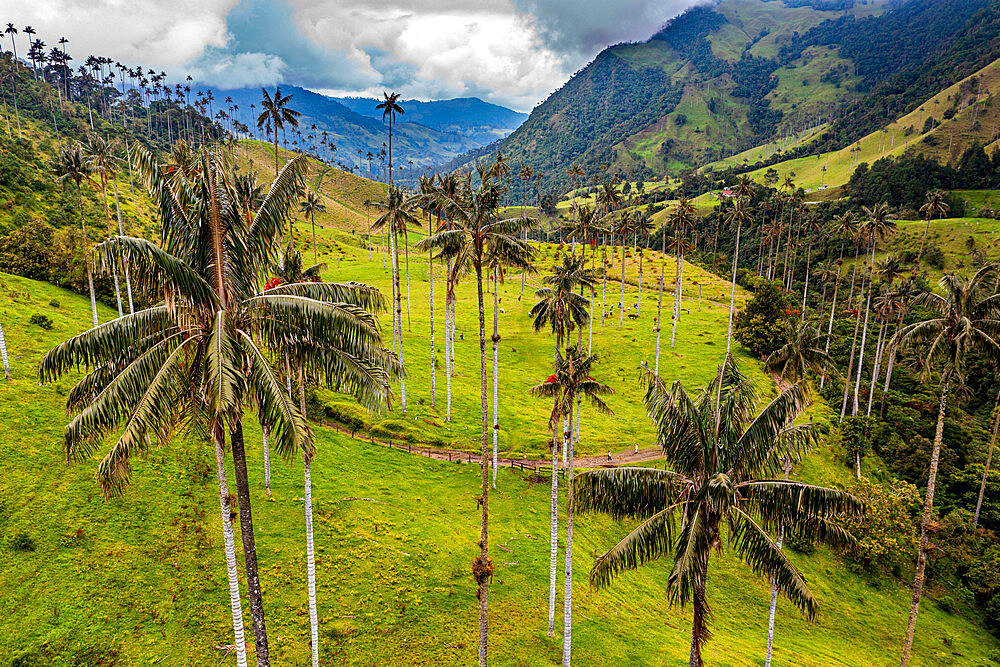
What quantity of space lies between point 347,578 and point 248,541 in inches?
555

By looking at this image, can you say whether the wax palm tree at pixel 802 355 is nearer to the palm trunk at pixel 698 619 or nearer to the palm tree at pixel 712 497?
the palm tree at pixel 712 497

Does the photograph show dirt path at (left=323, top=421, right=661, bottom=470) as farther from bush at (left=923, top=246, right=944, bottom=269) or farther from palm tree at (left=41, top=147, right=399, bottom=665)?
bush at (left=923, top=246, right=944, bottom=269)

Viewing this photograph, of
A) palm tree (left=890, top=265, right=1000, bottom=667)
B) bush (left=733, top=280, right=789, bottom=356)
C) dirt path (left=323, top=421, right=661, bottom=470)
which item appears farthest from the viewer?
bush (left=733, top=280, right=789, bottom=356)

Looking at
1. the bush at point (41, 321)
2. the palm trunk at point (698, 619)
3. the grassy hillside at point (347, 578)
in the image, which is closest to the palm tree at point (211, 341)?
the grassy hillside at point (347, 578)

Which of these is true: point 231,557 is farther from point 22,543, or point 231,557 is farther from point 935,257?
point 935,257

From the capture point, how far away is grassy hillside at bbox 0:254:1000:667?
20969 mm

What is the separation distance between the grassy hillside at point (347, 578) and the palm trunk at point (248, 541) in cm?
789

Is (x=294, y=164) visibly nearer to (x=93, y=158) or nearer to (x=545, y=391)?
(x=545, y=391)

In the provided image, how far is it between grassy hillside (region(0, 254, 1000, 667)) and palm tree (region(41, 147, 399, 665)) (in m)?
9.70

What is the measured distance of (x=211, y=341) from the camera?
1195 cm

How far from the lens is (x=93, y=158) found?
49.9 metres

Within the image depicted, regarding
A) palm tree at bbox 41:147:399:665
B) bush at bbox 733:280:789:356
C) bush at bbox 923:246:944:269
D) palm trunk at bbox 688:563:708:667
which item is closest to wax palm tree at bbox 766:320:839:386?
palm trunk at bbox 688:563:708:667

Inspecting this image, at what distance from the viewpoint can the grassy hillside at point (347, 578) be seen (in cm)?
Answer: 2097

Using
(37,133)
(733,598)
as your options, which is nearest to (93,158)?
(733,598)
